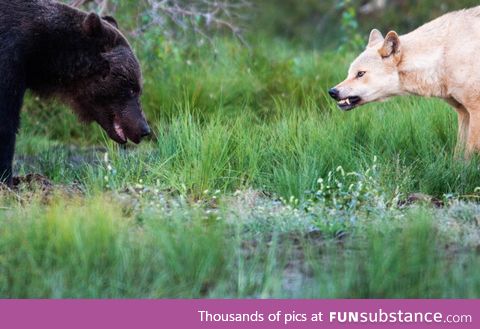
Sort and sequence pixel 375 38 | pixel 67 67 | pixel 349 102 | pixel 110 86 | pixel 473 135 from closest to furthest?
pixel 67 67, pixel 110 86, pixel 473 135, pixel 349 102, pixel 375 38

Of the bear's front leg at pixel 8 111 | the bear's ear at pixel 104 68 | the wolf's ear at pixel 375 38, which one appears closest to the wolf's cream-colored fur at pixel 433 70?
the wolf's ear at pixel 375 38

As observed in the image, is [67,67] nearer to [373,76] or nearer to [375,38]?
[373,76]

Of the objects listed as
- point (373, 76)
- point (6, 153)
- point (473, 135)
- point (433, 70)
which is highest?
point (433, 70)

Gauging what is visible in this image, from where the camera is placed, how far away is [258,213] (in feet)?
20.3

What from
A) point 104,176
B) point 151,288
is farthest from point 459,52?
point 151,288

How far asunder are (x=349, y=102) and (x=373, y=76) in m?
0.33

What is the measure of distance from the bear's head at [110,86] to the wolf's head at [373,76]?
180cm

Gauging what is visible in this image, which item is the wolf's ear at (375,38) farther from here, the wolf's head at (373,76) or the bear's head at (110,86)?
the bear's head at (110,86)

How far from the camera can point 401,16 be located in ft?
63.3

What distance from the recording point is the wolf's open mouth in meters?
8.05

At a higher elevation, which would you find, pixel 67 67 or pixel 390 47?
pixel 390 47

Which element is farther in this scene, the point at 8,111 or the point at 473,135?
the point at 473,135

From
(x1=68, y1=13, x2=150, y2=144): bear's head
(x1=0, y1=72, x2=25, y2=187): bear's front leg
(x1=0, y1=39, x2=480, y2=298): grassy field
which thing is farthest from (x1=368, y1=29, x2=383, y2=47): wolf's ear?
(x1=0, y1=72, x2=25, y2=187): bear's front leg

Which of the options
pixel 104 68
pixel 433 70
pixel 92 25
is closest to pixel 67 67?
pixel 104 68
